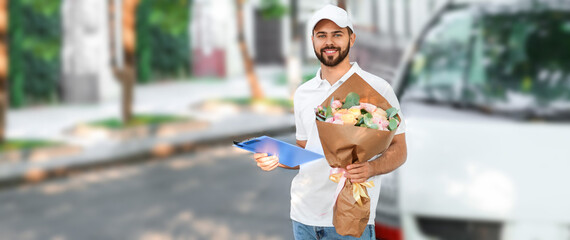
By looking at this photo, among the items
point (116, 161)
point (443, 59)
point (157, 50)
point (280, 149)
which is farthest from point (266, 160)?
point (157, 50)

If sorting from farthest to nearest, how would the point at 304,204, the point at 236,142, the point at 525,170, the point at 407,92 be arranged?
the point at 407,92 < the point at 525,170 < the point at 304,204 < the point at 236,142

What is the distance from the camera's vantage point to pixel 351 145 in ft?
5.26

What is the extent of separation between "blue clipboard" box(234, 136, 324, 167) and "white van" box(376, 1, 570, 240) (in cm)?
166

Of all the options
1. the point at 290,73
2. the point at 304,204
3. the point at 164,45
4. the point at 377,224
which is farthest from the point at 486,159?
the point at 164,45

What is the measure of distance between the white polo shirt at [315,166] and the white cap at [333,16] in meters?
0.12

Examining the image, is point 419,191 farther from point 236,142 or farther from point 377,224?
point 236,142

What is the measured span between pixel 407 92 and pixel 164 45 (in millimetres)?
22995

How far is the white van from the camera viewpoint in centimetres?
316

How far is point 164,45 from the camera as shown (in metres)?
26.4

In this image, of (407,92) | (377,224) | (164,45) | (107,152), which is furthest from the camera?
(164,45)

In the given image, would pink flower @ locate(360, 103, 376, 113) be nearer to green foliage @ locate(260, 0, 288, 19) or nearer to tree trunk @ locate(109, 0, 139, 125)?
tree trunk @ locate(109, 0, 139, 125)

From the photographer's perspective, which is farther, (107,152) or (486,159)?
(107,152)

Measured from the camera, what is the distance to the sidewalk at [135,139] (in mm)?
10266

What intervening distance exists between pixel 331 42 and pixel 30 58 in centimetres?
1858
